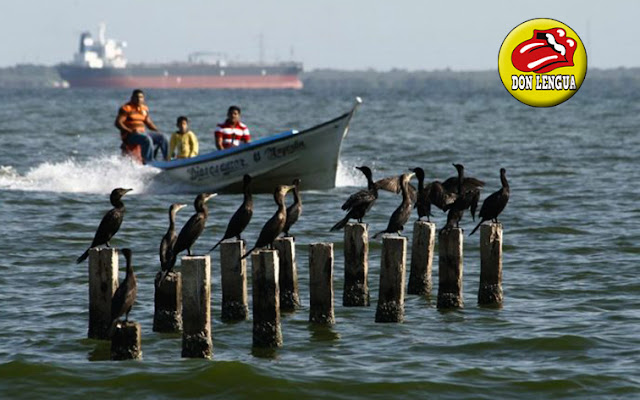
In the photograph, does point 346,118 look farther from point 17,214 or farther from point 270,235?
point 270,235

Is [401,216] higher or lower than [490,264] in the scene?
higher

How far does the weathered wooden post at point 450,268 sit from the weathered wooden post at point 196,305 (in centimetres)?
274

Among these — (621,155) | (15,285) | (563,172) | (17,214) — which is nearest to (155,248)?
(15,285)

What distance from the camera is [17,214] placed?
66.3 feet

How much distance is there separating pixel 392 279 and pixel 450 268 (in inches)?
37.7

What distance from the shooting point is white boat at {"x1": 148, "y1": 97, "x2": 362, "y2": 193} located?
814 inches

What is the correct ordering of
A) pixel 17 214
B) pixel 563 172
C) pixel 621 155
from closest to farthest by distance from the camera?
pixel 17 214
pixel 563 172
pixel 621 155

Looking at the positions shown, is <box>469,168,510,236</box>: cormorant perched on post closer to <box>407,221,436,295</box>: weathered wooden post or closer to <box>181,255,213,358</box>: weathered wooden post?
<box>407,221,436,295</box>: weathered wooden post

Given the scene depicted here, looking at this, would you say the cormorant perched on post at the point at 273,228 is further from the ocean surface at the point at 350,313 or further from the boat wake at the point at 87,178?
the boat wake at the point at 87,178

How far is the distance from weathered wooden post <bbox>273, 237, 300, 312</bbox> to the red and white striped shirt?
28.5 ft

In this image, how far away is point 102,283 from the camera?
33.7 ft

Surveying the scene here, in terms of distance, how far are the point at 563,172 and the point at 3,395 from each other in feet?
65.9

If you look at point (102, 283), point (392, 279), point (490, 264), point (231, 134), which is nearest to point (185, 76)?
point (231, 134)

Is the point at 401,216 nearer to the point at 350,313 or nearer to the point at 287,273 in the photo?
the point at 350,313
